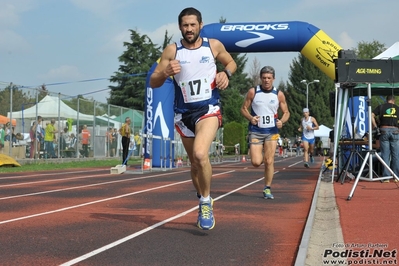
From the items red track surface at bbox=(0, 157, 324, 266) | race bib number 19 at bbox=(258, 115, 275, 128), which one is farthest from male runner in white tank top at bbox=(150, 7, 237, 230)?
race bib number 19 at bbox=(258, 115, 275, 128)

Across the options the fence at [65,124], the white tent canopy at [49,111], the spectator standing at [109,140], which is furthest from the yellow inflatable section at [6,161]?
the spectator standing at [109,140]

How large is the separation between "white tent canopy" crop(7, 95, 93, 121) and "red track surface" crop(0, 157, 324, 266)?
12843mm

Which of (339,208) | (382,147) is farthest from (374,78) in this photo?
(339,208)

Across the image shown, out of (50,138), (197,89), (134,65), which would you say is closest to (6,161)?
A: (50,138)

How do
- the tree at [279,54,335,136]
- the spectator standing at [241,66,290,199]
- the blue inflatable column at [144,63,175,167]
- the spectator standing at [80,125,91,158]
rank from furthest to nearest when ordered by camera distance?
the tree at [279,54,335,136]
the spectator standing at [80,125,91,158]
the blue inflatable column at [144,63,175,167]
the spectator standing at [241,66,290,199]

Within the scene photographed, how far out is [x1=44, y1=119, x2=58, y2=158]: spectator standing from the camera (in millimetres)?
26172

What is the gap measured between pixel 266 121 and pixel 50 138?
58.1 feet

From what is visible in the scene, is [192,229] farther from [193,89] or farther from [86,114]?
[86,114]

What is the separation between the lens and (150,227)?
22.9ft

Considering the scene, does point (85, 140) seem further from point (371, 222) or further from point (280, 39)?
point (371, 222)

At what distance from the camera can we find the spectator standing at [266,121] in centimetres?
1023

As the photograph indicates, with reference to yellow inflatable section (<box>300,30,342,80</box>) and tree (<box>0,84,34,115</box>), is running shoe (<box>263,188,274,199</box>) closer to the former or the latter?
yellow inflatable section (<box>300,30,342,80</box>)

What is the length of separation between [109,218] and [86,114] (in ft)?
76.3

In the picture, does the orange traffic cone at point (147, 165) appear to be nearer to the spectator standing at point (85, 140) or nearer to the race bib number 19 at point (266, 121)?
the spectator standing at point (85, 140)
